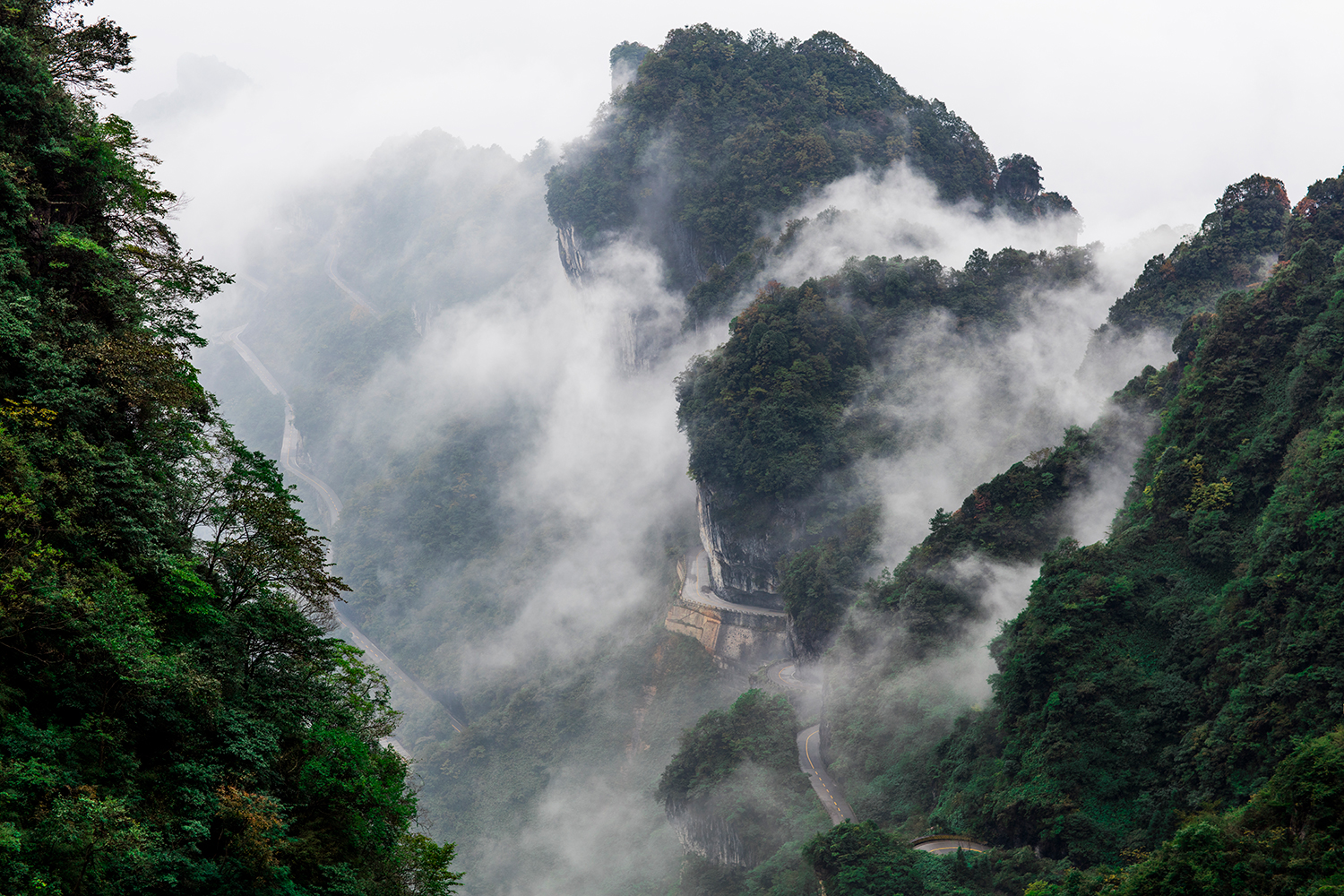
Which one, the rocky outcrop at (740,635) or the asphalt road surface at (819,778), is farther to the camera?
the rocky outcrop at (740,635)

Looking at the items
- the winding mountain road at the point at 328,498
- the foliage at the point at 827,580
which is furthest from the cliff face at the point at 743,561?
the winding mountain road at the point at 328,498

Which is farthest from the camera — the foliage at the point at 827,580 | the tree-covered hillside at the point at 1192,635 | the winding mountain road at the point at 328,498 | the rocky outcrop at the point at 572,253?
the rocky outcrop at the point at 572,253

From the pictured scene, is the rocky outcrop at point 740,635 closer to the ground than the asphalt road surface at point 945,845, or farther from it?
farther from it

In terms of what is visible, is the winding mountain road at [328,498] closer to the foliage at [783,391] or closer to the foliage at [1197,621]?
the foliage at [783,391]

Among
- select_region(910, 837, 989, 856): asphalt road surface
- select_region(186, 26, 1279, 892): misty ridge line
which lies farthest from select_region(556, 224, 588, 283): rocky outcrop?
select_region(910, 837, 989, 856): asphalt road surface

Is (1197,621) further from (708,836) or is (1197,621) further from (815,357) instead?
(815,357)

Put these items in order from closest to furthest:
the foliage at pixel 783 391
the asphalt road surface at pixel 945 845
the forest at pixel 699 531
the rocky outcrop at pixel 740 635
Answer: the forest at pixel 699 531
the asphalt road surface at pixel 945 845
the foliage at pixel 783 391
the rocky outcrop at pixel 740 635

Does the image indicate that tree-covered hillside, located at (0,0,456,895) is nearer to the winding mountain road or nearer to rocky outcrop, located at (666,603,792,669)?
the winding mountain road
